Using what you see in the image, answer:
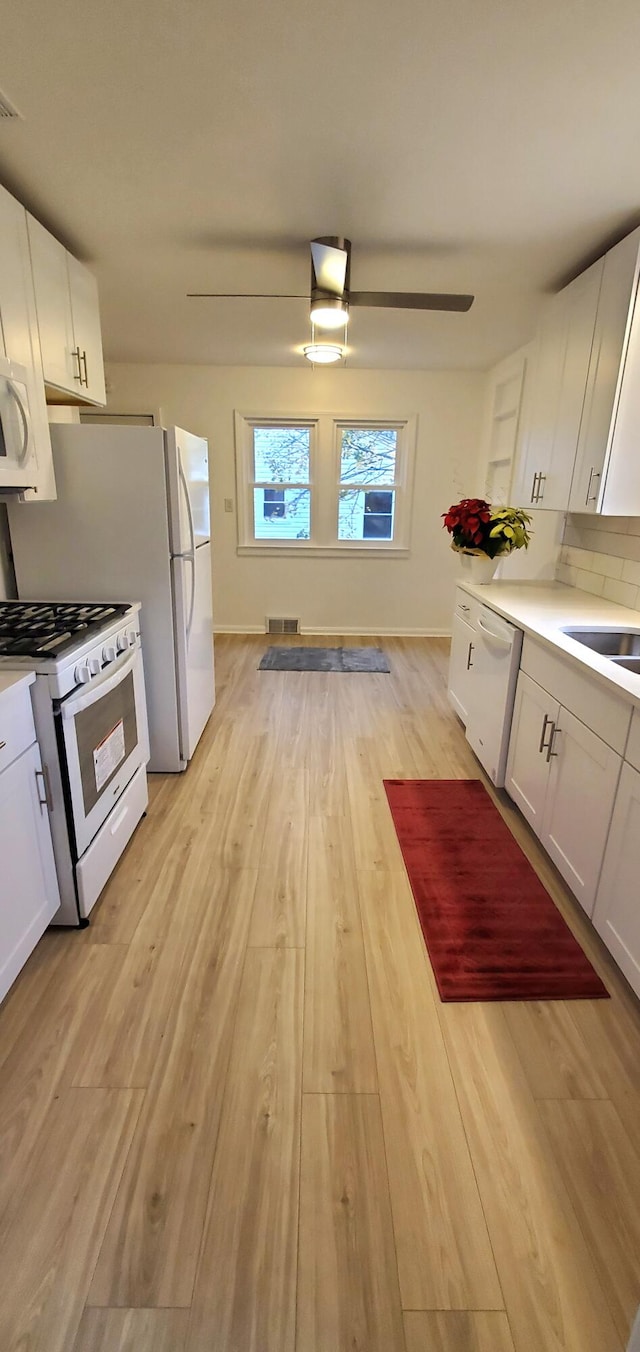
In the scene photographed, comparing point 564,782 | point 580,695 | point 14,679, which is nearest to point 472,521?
point 580,695

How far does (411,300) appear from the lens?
267 cm

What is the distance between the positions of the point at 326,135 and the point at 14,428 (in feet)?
A: 4.36

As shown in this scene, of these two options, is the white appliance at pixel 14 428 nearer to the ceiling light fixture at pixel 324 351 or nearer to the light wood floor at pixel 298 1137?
the light wood floor at pixel 298 1137

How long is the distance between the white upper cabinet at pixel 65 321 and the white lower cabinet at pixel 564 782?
2.33 metres

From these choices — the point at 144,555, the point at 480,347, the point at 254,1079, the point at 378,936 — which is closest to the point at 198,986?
the point at 254,1079

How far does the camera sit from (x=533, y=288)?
3.00m

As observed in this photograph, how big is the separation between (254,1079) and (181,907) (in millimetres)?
708

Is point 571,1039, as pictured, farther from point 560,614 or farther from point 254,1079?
point 560,614

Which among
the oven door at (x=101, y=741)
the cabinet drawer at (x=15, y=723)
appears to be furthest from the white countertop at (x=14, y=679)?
the oven door at (x=101, y=741)

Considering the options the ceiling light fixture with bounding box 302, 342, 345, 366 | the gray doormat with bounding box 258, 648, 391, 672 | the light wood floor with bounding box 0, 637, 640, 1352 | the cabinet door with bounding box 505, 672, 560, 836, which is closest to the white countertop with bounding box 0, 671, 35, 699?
the light wood floor with bounding box 0, 637, 640, 1352

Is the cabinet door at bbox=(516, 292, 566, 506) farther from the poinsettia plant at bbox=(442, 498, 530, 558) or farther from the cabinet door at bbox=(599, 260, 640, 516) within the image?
the cabinet door at bbox=(599, 260, 640, 516)

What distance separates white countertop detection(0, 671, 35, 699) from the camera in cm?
157

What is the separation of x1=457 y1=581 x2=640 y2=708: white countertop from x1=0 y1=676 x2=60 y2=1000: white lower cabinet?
5.55ft

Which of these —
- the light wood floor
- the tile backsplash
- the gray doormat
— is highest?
the tile backsplash
